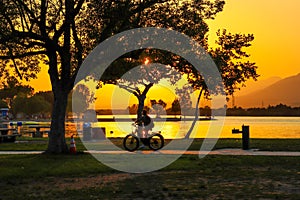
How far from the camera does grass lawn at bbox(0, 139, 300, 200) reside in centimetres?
1395

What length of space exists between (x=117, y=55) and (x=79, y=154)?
4.99m

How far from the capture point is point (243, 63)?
161ft

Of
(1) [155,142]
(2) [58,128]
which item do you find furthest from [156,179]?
(1) [155,142]

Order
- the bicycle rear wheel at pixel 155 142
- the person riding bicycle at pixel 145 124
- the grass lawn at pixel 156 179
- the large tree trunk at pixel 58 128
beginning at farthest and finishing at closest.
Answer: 1. the bicycle rear wheel at pixel 155 142
2. the person riding bicycle at pixel 145 124
3. the large tree trunk at pixel 58 128
4. the grass lawn at pixel 156 179

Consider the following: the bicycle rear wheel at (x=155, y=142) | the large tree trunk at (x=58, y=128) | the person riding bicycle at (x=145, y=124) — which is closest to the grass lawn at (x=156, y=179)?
the large tree trunk at (x=58, y=128)

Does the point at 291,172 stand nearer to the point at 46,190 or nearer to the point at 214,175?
the point at 214,175

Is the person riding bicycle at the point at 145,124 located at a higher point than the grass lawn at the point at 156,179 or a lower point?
higher

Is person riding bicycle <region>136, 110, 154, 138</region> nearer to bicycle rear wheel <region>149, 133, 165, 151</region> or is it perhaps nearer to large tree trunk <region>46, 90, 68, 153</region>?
bicycle rear wheel <region>149, 133, 165, 151</region>

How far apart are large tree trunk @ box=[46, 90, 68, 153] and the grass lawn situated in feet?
4.43

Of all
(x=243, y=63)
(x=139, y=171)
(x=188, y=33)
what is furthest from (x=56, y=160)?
(x=243, y=63)

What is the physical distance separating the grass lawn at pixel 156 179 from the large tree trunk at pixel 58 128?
4.43 feet

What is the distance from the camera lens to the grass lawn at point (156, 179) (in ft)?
45.8

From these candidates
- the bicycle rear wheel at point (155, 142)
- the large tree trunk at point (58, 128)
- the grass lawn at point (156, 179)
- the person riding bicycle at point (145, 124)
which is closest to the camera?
the grass lawn at point (156, 179)

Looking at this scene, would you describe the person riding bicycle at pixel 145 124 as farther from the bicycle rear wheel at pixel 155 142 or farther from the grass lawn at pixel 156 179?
the grass lawn at pixel 156 179
